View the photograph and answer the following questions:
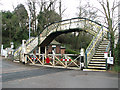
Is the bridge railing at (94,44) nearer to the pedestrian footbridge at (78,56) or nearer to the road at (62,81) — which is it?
the pedestrian footbridge at (78,56)

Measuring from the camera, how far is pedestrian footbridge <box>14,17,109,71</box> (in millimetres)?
11758

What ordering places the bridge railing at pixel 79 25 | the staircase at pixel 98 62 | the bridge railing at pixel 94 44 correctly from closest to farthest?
the staircase at pixel 98 62 → the bridge railing at pixel 94 44 → the bridge railing at pixel 79 25

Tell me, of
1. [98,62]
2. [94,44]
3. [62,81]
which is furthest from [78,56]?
[62,81]

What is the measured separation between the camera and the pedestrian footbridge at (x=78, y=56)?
1176 centimetres

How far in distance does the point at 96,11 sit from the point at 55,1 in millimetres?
21306

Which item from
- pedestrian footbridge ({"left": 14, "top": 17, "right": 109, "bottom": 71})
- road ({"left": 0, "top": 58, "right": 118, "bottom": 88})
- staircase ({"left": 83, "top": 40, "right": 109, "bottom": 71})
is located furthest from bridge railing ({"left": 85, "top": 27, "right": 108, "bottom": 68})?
road ({"left": 0, "top": 58, "right": 118, "bottom": 88})

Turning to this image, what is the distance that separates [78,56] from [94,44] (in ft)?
6.78

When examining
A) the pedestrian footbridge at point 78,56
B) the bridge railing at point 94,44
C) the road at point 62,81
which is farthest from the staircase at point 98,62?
the road at point 62,81

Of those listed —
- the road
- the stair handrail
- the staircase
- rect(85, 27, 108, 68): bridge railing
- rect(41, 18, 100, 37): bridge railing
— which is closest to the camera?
the road

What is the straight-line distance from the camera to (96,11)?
14.4 meters

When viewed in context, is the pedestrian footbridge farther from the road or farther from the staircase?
the road

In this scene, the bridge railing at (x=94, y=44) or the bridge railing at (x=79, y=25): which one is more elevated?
the bridge railing at (x=79, y=25)

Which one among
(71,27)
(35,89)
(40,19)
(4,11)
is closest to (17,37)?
(40,19)

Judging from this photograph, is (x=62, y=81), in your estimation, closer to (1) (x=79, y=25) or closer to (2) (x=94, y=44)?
(2) (x=94, y=44)
